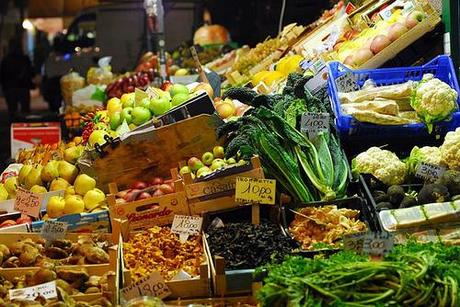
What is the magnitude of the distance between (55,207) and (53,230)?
2.09 ft

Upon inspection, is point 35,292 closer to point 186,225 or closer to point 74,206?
point 186,225

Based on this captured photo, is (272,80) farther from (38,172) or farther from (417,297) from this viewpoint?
(417,297)

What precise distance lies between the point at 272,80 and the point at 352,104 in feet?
7.65

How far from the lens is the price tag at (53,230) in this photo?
465cm

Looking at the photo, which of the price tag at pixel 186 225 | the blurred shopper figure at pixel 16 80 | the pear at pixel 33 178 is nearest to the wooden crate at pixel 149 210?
the price tag at pixel 186 225

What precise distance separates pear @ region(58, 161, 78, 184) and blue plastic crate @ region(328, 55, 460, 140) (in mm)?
1918

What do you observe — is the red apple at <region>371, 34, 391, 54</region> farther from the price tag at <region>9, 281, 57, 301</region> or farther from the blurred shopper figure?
the blurred shopper figure

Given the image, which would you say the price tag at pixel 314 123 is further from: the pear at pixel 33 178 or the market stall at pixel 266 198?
the pear at pixel 33 178

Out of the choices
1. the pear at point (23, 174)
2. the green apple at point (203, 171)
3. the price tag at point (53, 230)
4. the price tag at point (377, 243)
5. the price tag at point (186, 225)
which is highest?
the pear at point (23, 174)

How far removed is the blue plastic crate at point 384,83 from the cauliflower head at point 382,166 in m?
0.21

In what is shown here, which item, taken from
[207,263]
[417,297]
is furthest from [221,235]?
[417,297]

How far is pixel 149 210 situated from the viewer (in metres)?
4.78

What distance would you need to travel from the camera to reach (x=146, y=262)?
14.1 feet

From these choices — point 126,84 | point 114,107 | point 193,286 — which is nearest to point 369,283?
point 193,286
